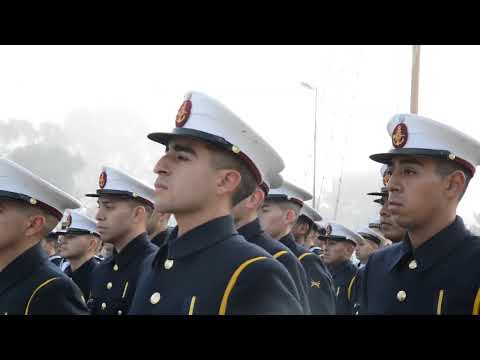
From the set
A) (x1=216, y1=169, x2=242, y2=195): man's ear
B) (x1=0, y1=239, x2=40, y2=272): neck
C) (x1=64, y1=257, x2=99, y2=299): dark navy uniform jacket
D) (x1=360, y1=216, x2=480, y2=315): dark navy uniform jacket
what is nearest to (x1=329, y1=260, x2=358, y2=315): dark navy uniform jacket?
(x1=64, y1=257, x2=99, y2=299): dark navy uniform jacket

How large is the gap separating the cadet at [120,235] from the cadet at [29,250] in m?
1.04

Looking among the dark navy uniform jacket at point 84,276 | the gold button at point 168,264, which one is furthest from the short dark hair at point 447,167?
the dark navy uniform jacket at point 84,276

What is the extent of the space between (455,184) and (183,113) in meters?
1.51

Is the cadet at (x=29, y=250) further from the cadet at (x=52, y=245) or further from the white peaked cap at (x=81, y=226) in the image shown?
the cadet at (x=52, y=245)

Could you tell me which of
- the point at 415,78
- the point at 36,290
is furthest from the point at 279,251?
the point at 415,78

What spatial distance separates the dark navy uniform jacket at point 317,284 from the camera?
209 inches

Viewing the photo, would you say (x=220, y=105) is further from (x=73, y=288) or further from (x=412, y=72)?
(x=412, y=72)

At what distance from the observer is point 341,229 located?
28.1ft

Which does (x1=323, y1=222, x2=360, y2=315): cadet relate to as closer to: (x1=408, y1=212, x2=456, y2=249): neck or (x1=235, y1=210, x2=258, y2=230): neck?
(x1=235, y1=210, x2=258, y2=230): neck

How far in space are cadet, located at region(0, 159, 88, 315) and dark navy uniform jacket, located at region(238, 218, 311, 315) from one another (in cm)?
140

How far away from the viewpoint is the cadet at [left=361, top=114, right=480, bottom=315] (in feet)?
9.50

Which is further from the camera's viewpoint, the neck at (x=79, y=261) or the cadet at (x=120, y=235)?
the neck at (x=79, y=261)

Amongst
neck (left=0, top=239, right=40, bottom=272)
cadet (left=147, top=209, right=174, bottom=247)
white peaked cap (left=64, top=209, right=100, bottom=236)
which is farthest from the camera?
white peaked cap (left=64, top=209, right=100, bottom=236)
